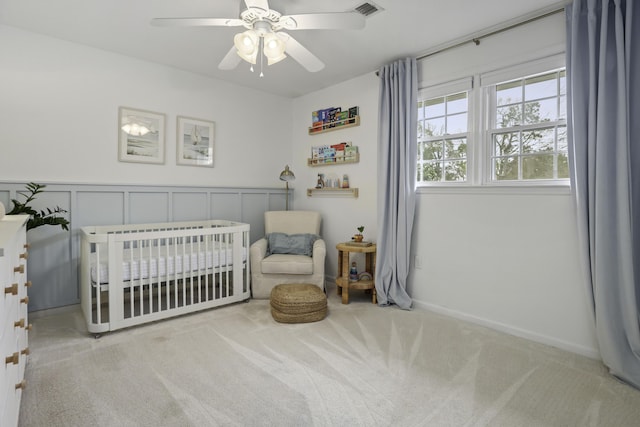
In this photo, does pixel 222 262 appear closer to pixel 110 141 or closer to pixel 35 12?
pixel 110 141

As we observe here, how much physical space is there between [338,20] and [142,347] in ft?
7.85

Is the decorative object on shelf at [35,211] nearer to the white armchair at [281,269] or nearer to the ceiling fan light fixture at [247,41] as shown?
the white armchair at [281,269]

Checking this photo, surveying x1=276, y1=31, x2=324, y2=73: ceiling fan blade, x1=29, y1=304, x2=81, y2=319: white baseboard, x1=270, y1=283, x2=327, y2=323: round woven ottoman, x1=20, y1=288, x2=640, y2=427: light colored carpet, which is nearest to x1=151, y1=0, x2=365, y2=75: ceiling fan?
x1=276, y1=31, x2=324, y2=73: ceiling fan blade

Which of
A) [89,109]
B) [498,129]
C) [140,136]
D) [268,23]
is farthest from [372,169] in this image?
[89,109]

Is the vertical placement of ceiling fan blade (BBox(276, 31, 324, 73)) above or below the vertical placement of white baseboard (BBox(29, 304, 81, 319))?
above

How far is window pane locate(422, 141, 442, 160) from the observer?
308 centimetres

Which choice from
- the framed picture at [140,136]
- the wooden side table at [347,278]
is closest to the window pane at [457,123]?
the wooden side table at [347,278]

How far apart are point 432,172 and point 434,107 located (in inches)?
23.3

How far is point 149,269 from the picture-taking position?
2641 millimetres

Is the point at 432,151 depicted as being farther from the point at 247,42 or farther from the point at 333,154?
the point at 247,42

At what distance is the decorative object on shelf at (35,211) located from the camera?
250 cm

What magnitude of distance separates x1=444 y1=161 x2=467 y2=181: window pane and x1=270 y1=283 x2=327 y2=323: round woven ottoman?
1.53 metres

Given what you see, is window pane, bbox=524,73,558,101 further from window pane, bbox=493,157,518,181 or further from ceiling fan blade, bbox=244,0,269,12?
ceiling fan blade, bbox=244,0,269,12

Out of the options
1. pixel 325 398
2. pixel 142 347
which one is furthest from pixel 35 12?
pixel 325 398
